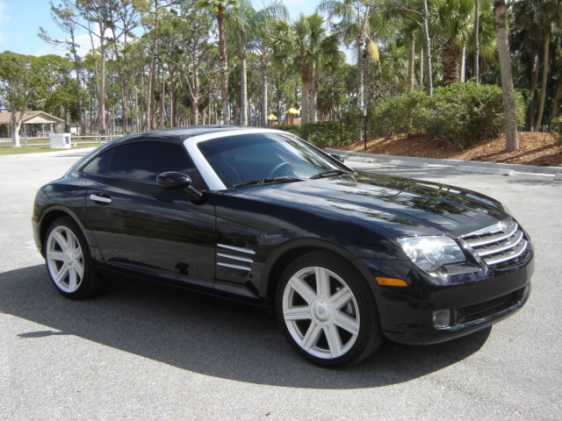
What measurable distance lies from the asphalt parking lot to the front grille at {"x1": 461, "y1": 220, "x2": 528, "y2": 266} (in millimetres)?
665

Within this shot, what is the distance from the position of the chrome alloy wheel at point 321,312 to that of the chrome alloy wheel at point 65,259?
88.2 inches

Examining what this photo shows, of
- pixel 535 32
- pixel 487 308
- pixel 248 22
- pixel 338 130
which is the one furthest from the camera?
pixel 535 32

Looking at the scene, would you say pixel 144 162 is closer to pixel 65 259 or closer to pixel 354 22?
pixel 65 259

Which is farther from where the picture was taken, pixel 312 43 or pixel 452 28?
pixel 312 43

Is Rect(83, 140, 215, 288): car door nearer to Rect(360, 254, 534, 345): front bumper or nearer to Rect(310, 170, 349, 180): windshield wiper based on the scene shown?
Rect(310, 170, 349, 180): windshield wiper

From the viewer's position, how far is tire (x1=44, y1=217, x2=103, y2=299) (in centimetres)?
493

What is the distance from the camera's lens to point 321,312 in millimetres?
3500

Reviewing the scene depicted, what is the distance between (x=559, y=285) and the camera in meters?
5.19

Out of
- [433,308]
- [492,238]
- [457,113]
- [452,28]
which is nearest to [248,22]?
[452,28]

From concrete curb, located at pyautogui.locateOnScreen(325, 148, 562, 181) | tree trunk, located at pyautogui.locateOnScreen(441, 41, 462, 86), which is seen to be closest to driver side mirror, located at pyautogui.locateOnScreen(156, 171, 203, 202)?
concrete curb, located at pyautogui.locateOnScreen(325, 148, 562, 181)

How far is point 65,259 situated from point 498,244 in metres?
3.61

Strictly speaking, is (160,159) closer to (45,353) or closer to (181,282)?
(181,282)

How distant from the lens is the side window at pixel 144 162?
175 inches

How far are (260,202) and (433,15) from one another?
89.8 ft
